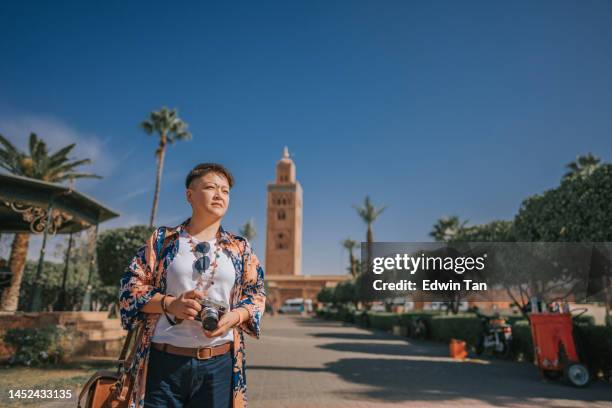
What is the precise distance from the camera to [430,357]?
12.8 m

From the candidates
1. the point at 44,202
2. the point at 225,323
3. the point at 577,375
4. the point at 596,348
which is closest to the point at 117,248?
the point at 44,202

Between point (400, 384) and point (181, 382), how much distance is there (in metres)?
6.97

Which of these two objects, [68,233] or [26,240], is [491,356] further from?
[26,240]

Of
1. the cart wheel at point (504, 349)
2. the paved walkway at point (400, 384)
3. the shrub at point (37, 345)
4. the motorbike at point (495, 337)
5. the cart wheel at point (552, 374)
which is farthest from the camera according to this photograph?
the motorbike at point (495, 337)

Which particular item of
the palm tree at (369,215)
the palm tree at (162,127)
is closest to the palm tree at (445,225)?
the palm tree at (369,215)

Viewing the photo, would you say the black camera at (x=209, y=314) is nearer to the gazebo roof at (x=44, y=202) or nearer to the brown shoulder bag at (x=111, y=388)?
the brown shoulder bag at (x=111, y=388)

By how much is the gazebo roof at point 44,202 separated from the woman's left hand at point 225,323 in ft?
32.4

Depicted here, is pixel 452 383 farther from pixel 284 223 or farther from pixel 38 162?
pixel 284 223

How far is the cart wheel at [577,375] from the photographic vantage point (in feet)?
25.9

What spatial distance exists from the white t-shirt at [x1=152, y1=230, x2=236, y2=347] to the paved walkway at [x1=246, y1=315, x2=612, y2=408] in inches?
181

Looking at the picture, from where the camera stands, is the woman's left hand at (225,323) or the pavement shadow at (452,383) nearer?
the woman's left hand at (225,323)

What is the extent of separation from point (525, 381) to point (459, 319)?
8512 mm

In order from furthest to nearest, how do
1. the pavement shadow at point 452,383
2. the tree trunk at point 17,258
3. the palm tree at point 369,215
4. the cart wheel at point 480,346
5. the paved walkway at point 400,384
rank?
the palm tree at point 369,215, the tree trunk at point 17,258, the cart wheel at point 480,346, the pavement shadow at point 452,383, the paved walkway at point 400,384

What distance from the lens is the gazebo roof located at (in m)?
10.1
